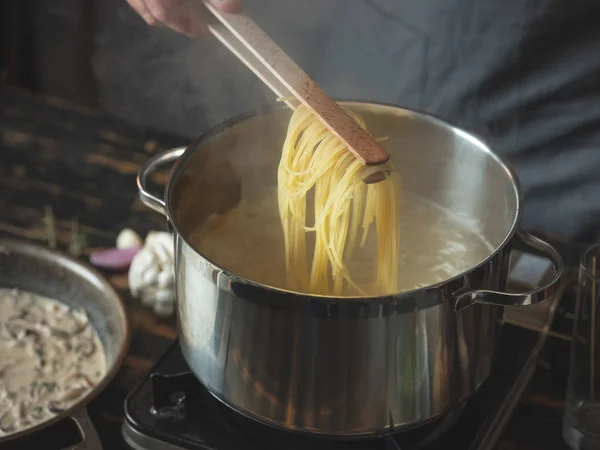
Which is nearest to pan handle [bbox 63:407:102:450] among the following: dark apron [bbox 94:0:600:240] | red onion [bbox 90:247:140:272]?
red onion [bbox 90:247:140:272]

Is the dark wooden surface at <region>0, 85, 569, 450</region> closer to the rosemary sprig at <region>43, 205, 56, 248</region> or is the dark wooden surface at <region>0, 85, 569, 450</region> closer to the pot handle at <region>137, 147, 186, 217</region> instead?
the rosemary sprig at <region>43, 205, 56, 248</region>

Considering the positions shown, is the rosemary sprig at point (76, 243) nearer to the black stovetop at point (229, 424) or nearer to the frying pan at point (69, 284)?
the frying pan at point (69, 284)

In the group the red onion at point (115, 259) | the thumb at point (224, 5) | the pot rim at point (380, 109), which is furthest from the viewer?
the red onion at point (115, 259)

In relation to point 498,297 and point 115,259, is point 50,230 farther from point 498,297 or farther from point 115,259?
point 498,297

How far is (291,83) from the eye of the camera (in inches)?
42.9

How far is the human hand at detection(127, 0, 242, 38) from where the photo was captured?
1257 millimetres

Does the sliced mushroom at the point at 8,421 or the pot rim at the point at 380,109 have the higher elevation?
the pot rim at the point at 380,109

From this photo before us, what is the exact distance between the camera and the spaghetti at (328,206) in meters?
1.13

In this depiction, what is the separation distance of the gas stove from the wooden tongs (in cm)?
36

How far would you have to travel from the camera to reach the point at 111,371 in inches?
48.2

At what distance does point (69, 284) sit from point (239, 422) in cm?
49

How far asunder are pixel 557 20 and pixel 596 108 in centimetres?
20

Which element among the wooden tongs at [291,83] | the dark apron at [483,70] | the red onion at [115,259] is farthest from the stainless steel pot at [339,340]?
the dark apron at [483,70]

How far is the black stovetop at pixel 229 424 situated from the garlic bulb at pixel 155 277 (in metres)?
0.21
